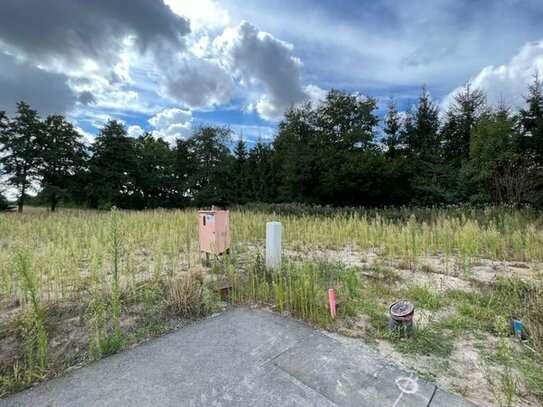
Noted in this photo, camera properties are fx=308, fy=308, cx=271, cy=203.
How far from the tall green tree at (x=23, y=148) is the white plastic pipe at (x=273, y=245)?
22745 millimetres

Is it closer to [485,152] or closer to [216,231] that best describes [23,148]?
[216,231]

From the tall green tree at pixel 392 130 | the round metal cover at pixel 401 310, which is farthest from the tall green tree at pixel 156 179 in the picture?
the round metal cover at pixel 401 310

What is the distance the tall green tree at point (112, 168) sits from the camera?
2306cm

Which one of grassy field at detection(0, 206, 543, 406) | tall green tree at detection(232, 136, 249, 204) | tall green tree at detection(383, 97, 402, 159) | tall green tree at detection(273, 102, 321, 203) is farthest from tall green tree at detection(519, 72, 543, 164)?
tall green tree at detection(232, 136, 249, 204)

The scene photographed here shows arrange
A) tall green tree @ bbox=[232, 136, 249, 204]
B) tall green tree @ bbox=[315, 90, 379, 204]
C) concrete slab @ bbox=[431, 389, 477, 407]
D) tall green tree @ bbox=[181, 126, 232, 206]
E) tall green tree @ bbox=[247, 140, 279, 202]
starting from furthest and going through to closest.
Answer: tall green tree @ bbox=[181, 126, 232, 206] < tall green tree @ bbox=[232, 136, 249, 204] < tall green tree @ bbox=[247, 140, 279, 202] < tall green tree @ bbox=[315, 90, 379, 204] < concrete slab @ bbox=[431, 389, 477, 407]

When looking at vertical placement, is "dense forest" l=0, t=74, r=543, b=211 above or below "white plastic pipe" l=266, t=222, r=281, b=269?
above

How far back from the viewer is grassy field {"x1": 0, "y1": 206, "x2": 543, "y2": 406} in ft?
7.11

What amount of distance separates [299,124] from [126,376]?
2424cm

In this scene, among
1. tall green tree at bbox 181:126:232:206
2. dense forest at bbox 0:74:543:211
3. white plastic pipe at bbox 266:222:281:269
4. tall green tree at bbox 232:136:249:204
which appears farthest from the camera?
tall green tree at bbox 181:126:232:206

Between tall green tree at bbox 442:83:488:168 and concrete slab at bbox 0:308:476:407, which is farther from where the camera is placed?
tall green tree at bbox 442:83:488:168

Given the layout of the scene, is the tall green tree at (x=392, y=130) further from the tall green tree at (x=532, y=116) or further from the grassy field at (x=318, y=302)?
the grassy field at (x=318, y=302)

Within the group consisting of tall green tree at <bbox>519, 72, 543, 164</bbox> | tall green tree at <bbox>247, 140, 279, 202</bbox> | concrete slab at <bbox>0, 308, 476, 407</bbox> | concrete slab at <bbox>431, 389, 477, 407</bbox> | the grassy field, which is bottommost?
concrete slab at <bbox>431, 389, 477, 407</bbox>

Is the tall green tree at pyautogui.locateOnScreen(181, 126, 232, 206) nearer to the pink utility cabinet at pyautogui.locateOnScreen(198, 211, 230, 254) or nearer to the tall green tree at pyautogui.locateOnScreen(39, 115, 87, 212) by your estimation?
the tall green tree at pyautogui.locateOnScreen(39, 115, 87, 212)

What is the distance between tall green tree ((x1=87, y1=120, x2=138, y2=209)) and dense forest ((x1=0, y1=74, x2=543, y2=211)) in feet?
0.26
